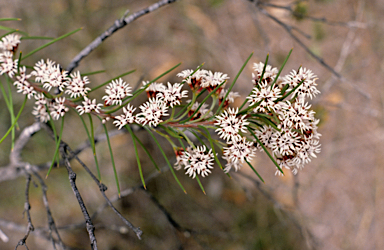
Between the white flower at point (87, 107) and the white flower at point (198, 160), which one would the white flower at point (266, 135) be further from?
the white flower at point (87, 107)

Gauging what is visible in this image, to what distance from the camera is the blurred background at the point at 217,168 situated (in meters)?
1.91

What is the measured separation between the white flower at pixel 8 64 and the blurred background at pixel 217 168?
1.43 metres

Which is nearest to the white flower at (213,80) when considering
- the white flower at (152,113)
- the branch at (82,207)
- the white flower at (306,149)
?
the white flower at (152,113)

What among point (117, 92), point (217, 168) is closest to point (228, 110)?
point (117, 92)

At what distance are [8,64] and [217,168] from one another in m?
1.73

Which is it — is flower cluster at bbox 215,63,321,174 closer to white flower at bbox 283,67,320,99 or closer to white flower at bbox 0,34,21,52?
white flower at bbox 283,67,320,99

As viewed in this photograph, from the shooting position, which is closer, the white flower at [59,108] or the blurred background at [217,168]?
the white flower at [59,108]

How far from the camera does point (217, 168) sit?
2049 mm

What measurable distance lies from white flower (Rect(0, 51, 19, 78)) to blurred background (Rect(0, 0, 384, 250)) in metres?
1.43

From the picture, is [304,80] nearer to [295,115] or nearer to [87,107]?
[295,115]

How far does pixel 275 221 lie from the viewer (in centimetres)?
207

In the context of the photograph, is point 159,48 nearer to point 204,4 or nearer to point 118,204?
point 204,4

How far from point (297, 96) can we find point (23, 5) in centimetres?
220

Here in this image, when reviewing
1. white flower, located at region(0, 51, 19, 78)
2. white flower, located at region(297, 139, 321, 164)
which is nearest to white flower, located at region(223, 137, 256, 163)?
white flower, located at region(297, 139, 321, 164)
